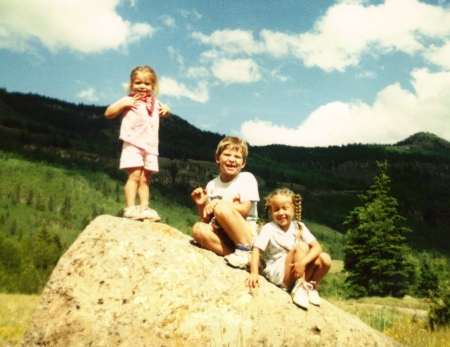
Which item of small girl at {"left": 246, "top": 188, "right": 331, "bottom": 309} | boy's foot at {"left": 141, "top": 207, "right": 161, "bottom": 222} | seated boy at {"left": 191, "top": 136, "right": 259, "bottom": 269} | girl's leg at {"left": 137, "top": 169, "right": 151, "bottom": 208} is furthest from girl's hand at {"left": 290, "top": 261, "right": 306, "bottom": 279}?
girl's leg at {"left": 137, "top": 169, "right": 151, "bottom": 208}

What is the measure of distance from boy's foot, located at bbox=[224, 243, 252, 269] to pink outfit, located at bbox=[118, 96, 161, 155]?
2.08 m

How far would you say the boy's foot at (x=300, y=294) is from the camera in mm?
5395

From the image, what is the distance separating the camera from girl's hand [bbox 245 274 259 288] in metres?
5.14

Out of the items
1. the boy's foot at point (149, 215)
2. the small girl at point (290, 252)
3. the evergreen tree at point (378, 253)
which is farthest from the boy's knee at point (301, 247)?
the evergreen tree at point (378, 253)

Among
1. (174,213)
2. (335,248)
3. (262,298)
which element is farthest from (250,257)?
(174,213)

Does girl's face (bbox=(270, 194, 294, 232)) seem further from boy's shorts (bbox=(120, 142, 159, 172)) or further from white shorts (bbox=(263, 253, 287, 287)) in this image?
boy's shorts (bbox=(120, 142, 159, 172))

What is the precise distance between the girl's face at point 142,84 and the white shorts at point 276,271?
316cm

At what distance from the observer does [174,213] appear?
200m

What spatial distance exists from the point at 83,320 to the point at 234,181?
2.48 m

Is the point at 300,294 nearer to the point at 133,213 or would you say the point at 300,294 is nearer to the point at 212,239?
the point at 212,239

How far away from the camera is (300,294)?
543 centimetres

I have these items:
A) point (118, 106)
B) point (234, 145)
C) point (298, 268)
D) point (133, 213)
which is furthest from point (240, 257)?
point (118, 106)

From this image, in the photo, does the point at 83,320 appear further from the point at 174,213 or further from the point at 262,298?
the point at 174,213

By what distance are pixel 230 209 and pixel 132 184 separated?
1.75 meters
